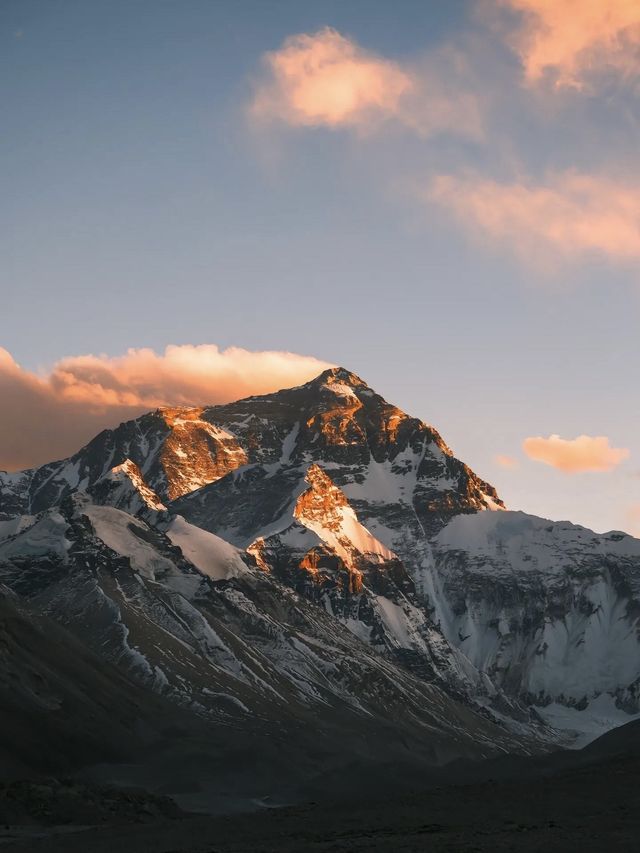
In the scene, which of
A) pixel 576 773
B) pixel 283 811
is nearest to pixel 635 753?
pixel 576 773

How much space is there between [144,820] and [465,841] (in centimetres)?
6189

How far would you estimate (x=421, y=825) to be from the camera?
115 m

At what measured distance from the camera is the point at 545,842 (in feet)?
323

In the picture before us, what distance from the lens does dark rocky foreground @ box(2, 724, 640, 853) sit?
334 ft

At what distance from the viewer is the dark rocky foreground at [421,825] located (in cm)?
10175

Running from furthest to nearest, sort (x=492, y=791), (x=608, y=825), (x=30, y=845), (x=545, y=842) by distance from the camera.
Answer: (x=492, y=791) → (x=30, y=845) → (x=608, y=825) → (x=545, y=842)

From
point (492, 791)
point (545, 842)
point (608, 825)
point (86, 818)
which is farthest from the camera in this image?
point (86, 818)

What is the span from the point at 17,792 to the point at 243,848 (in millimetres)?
45707

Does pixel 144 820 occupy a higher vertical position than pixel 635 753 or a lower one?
lower

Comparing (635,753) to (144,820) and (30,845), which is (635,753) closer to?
(144,820)

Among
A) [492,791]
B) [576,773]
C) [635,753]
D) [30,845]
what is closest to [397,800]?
[492,791]

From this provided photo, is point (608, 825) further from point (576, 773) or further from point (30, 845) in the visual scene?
point (30, 845)

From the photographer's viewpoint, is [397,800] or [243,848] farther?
[397,800]

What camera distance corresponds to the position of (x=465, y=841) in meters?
102
